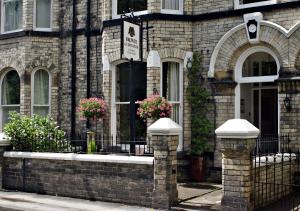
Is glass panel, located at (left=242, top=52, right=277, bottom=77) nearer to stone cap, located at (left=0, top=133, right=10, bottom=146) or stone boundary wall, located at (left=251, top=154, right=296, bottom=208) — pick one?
stone boundary wall, located at (left=251, top=154, right=296, bottom=208)

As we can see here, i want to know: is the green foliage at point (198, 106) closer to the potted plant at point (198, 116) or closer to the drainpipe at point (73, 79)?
the potted plant at point (198, 116)

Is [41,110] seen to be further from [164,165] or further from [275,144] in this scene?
[275,144]

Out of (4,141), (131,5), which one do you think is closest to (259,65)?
(131,5)

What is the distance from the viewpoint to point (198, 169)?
12664 mm

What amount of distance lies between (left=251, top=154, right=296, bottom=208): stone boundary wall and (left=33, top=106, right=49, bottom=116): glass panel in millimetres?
8646

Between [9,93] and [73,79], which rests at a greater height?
[73,79]

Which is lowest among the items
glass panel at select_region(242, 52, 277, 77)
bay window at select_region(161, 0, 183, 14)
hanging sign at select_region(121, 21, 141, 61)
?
glass panel at select_region(242, 52, 277, 77)

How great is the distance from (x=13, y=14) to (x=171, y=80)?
22.8 feet

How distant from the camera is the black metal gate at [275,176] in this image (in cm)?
910

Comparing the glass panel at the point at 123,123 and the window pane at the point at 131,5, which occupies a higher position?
the window pane at the point at 131,5

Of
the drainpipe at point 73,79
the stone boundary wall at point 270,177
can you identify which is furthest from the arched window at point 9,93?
the stone boundary wall at point 270,177

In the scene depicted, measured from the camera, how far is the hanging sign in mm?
10836

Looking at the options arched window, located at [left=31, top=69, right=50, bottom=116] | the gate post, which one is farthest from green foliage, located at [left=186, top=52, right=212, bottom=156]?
arched window, located at [left=31, top=69, right=50, bottom=116]

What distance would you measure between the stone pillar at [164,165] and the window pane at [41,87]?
767cm
